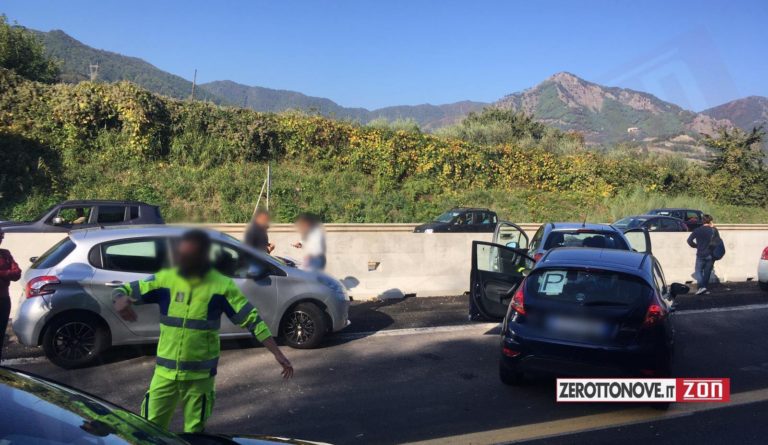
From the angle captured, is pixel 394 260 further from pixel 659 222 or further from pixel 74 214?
pixel 659 222

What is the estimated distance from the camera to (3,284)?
6.32 m

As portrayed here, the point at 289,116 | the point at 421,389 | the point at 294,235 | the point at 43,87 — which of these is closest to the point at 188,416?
the point at 421,389

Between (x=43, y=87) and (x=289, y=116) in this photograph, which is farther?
(x=289, y=116)

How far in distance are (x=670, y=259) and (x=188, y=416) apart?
13.6 metres

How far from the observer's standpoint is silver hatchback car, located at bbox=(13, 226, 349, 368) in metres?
6.97

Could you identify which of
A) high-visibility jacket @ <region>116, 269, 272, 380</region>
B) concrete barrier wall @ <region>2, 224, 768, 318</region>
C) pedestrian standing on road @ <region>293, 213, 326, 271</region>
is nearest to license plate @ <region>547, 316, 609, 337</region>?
high-visibility jacket @ <region>116, 269, 272, 380</region>

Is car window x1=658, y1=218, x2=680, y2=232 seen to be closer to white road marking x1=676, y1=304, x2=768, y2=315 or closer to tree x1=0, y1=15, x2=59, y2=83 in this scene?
white road marking x1=676, y1=304, x2=768, y2=315

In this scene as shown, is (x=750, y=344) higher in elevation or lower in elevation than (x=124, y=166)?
lower

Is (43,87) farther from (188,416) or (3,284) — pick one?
(188,416)

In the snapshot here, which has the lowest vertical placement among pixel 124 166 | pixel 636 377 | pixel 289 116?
pixel 636 377

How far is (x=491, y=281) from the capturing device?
8.09 meters

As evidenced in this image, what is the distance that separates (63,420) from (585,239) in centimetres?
910

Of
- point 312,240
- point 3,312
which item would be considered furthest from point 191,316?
point 312,240

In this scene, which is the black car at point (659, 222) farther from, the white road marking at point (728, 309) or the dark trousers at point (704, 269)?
the white road marking at point (728, 309)
